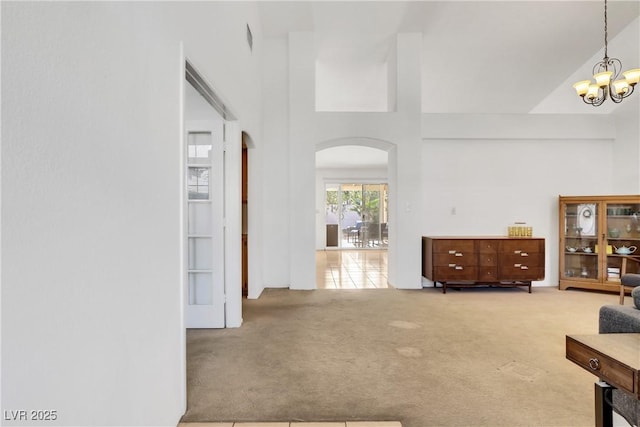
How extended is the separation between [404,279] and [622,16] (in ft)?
16.5

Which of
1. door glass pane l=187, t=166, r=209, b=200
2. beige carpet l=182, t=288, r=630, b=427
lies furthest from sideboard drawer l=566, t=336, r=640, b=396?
door glass pane l=187, t=166, r=209, b=200

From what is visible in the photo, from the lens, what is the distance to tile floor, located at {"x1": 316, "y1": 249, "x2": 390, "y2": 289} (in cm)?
555

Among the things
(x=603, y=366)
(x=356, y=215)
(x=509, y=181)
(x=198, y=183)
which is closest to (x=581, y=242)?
(x=509, y=181)

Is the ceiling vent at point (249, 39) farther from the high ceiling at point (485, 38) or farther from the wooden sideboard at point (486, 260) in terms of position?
the wooden sideboard at point (486, 260)

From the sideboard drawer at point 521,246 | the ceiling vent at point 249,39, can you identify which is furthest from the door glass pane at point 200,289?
the sideboard drawer at point 521,246

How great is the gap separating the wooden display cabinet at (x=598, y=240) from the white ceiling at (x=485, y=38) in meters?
2.00

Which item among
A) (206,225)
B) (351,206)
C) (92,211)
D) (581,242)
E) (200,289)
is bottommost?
(200,289)

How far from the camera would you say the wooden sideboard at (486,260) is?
4906mm

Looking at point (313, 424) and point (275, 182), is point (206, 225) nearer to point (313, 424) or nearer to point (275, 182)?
point (275, 182)

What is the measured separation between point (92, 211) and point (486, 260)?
16.6 feet

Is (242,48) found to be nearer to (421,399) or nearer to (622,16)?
(421,399)

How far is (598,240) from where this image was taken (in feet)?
16.3

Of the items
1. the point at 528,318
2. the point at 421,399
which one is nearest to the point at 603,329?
the point at 421,399

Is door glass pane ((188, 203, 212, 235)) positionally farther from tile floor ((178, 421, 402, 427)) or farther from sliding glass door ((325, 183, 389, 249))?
sliding glass door ((325, 183, 389, 249))
